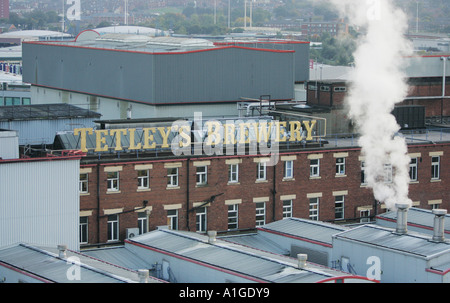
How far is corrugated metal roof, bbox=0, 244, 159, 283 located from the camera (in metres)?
50.3

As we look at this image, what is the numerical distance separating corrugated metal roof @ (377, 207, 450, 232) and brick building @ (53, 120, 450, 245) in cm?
350

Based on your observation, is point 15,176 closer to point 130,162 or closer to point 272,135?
point 130,162

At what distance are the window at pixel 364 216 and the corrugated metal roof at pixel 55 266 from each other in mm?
25793

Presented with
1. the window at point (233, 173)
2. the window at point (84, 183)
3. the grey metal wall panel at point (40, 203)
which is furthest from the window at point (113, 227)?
the window at point (233, 173)

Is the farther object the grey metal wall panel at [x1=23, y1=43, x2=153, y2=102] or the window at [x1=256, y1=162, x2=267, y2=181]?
the grey metal wall panel at [x1=23, y1=43, x2=153, y2=102]

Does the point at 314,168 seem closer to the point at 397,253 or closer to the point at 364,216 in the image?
the point at 364,216

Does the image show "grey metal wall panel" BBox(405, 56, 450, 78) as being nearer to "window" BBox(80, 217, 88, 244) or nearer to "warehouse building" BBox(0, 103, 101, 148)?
"warehouse building" BBox(0, 103, 101, 148)

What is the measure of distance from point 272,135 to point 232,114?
1325cm

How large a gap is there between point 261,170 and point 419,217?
475 inches

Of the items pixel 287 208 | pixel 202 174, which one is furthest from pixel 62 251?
pixel 287 208

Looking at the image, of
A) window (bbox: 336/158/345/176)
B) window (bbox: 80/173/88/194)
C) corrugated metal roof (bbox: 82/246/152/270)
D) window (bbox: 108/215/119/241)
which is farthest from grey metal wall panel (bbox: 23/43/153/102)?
corrugated metal roof (bbox: 82/246/152/270)

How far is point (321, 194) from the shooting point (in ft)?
239

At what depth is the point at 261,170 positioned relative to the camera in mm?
70625
